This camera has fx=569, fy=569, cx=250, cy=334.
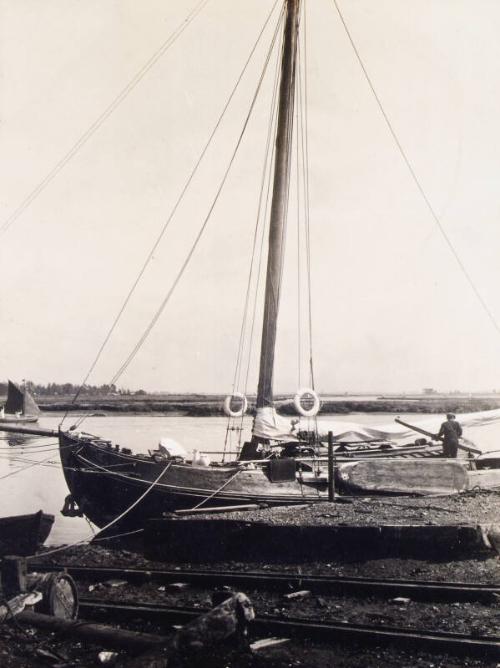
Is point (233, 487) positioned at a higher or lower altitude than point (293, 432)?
lower

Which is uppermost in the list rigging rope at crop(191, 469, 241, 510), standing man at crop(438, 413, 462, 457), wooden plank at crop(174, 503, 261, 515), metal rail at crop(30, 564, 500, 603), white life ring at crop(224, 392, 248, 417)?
white life ring at crop(224, 392, 248, 417)

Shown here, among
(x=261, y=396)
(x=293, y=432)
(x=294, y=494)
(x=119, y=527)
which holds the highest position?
(x=261, y=396)

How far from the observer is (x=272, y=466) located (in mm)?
12680

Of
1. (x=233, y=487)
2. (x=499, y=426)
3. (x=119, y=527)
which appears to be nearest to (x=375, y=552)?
(x=233, y=487)

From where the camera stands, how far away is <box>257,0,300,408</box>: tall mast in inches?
566

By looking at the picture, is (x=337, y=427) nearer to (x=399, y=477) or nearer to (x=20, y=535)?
(x=399, y=477)

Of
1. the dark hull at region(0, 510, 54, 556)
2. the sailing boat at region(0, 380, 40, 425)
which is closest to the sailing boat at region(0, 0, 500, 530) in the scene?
the dark hull at region(0, 510, 54, 556)

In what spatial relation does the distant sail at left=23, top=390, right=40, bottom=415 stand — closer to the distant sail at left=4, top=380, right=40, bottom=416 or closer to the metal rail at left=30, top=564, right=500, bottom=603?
the distant sail at left=4, top=380, right=40, bottom=416

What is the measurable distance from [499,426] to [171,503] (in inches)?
1963

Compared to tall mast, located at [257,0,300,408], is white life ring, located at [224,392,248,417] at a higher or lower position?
lower

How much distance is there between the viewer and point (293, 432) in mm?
14555

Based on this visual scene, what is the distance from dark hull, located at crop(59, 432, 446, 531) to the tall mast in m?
2.12

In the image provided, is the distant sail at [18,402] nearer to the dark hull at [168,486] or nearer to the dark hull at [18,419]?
the dark hull at [18,419]

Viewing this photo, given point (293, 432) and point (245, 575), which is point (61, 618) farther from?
point (293, 432)
